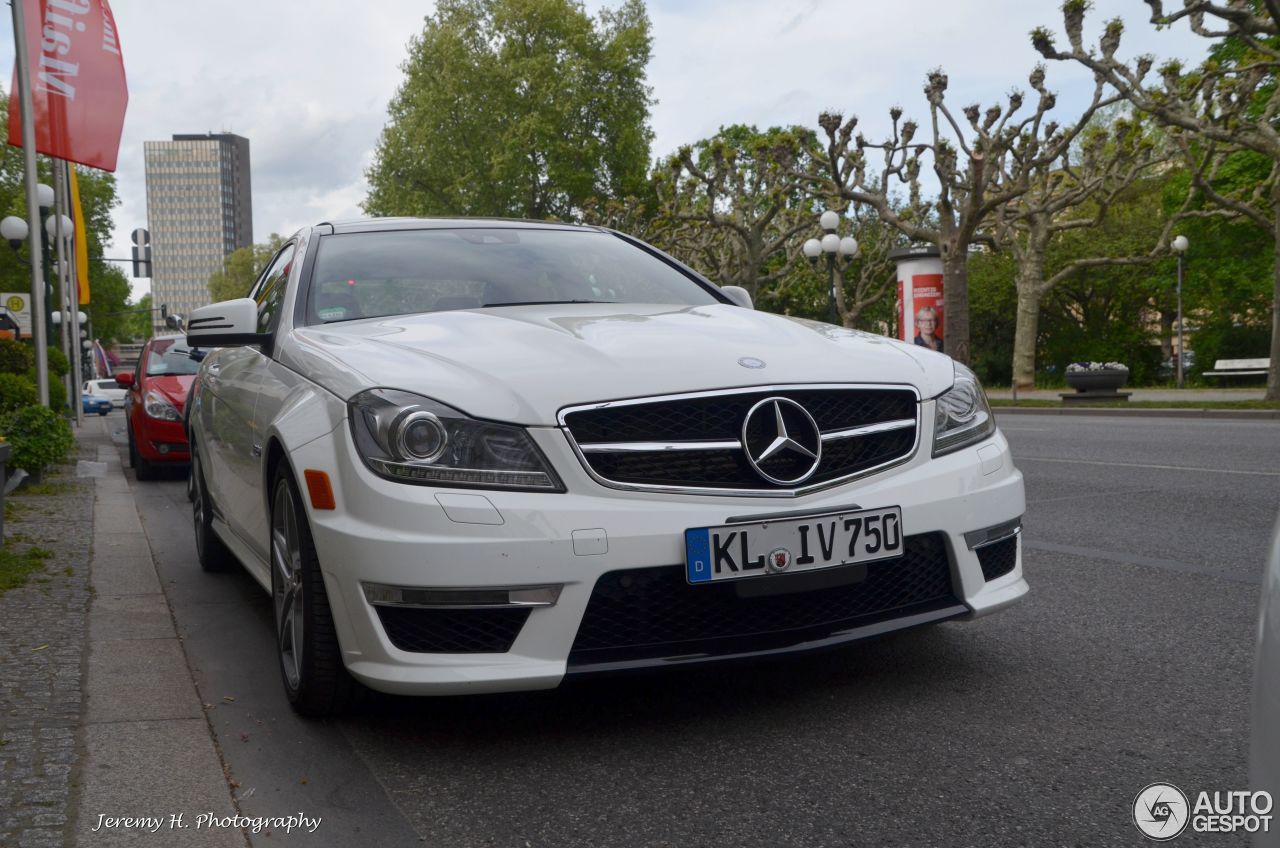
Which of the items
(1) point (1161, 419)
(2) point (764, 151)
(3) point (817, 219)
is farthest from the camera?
(3) point (817, 219)

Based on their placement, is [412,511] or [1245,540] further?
[1245,540]

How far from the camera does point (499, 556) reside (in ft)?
9.73

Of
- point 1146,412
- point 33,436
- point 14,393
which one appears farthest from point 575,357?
point 1146,412

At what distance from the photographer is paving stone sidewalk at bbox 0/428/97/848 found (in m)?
2.76

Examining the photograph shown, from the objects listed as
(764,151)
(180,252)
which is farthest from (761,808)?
(180,252)

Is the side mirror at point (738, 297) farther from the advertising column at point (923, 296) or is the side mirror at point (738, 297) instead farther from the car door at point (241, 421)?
the advertising column at point (923, 296)

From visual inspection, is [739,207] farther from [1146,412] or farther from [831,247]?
[1146,412]

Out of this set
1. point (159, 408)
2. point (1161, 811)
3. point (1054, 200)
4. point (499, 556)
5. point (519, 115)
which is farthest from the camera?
point (519, 115)

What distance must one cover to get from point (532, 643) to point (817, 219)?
138ft

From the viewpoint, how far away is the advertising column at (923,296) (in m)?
30.7

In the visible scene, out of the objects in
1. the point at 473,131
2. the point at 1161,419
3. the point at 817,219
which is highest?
the point at 473,131

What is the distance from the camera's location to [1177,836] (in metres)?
2.54

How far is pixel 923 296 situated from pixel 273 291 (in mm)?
27272

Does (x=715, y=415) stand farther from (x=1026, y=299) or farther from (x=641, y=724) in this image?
(x=1026, y=299)
